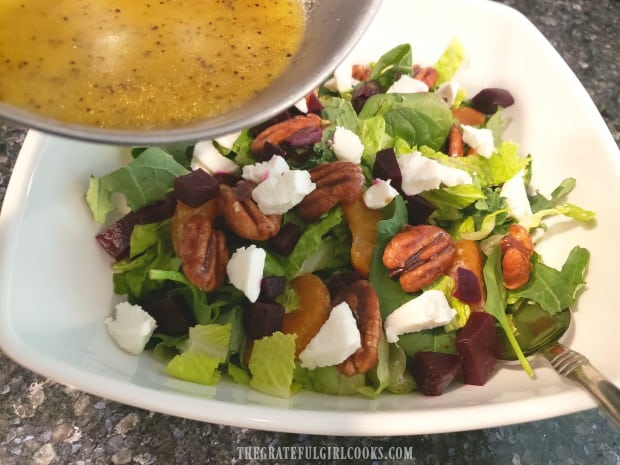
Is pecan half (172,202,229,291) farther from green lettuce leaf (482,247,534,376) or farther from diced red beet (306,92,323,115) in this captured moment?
green lettuce leaf (482,247,534,376)

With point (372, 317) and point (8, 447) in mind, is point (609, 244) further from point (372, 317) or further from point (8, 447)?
point (8, 447)

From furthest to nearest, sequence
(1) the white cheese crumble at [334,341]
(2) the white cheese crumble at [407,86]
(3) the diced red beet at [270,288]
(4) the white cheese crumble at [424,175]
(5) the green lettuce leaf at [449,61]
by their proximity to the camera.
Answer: (5) the green lettuce leaf at [449,61]
(2) the white cheese crumble at [407,86]
(4) the white cheese crumble at [424,175]
(3) the diced red beet at [270,288]
(1) the white cheese crumble at [334,341]

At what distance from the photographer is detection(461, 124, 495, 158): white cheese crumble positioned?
4.88 feet

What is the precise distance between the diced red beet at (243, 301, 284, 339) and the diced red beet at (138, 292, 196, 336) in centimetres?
12

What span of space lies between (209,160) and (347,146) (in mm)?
292

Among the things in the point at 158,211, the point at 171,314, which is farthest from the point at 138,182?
the point at 171,314

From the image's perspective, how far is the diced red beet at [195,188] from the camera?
127cm

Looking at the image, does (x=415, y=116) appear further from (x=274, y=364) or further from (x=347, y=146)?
(x=274, y=364)

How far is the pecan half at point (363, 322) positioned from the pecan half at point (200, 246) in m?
0.23

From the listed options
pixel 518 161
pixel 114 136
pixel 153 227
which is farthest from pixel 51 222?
pixel 518 161

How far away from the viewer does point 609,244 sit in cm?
128

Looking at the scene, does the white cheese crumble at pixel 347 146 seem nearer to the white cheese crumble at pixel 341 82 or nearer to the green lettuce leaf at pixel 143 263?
the white cheese crumble at pixel 341 82

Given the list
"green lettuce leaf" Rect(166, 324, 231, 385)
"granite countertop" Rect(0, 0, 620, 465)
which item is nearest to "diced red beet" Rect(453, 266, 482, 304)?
"granite countertop" Rect(0, 0, 620, 465)

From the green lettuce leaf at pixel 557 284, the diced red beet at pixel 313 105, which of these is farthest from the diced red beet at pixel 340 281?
the diced red beet at pixel 313 105
